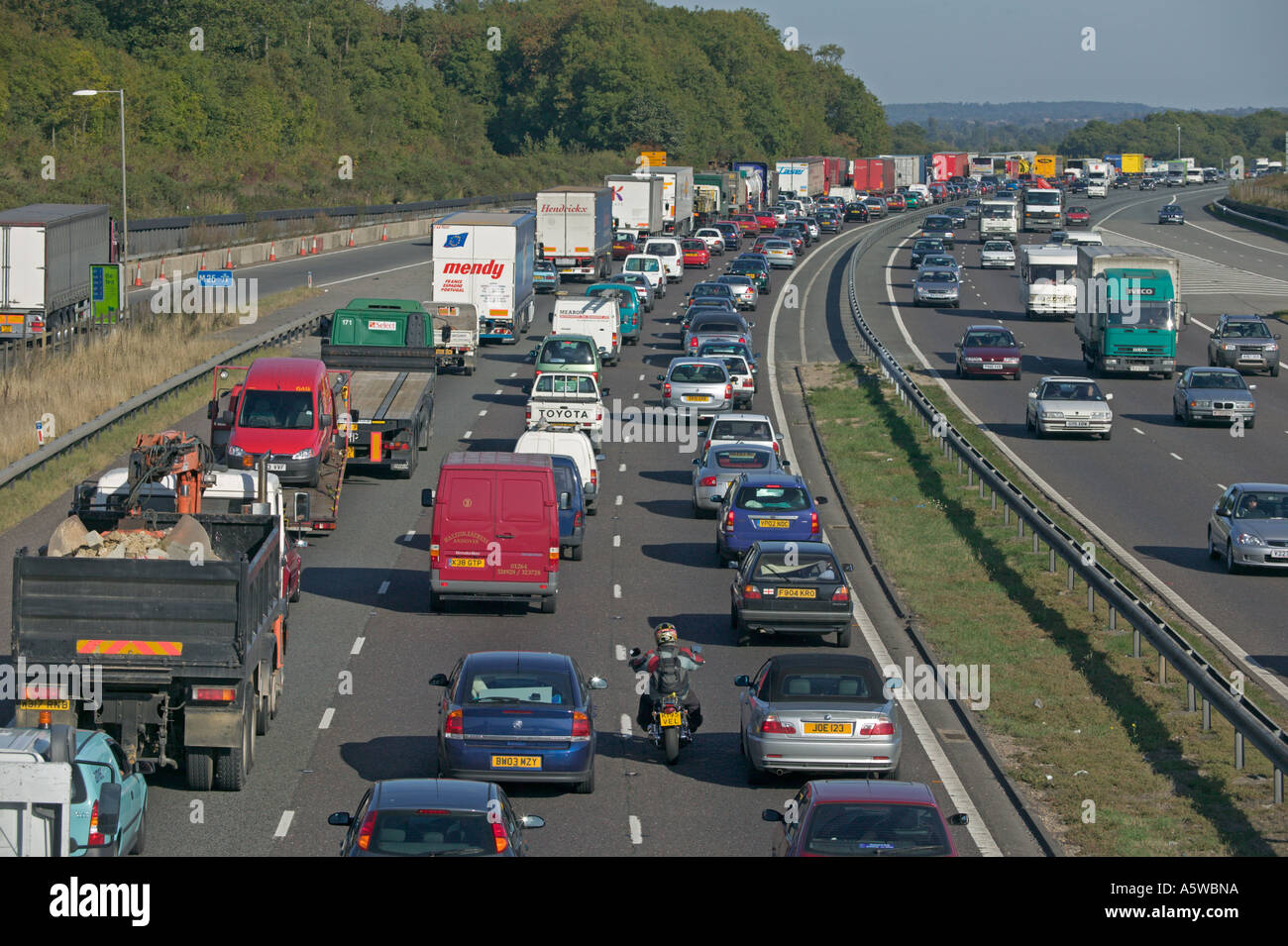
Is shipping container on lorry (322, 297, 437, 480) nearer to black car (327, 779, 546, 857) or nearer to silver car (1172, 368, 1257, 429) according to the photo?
silver car (1172, 368, 1257, 429)

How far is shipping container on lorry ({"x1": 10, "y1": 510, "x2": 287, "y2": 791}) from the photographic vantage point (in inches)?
663

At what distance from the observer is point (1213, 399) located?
43.6m

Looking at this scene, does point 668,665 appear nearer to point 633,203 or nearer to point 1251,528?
point 1251,528

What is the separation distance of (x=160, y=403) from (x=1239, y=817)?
94.5 feet

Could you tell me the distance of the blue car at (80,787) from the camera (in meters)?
12.0

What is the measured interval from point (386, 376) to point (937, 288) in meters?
38.4

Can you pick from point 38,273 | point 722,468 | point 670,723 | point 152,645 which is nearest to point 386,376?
point 722,468

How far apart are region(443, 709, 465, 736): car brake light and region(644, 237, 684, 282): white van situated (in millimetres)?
60594

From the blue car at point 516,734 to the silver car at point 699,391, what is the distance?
25054 mm

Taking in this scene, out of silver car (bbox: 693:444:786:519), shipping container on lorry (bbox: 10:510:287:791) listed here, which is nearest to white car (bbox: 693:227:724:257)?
silver car (bbox: 693:444:786:519)

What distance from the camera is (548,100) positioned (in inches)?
6590
